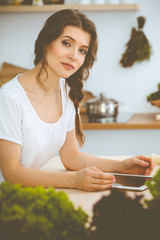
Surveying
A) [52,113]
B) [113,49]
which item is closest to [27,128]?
[52,113]

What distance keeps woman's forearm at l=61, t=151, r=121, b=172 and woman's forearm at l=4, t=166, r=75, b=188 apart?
0.26 metres

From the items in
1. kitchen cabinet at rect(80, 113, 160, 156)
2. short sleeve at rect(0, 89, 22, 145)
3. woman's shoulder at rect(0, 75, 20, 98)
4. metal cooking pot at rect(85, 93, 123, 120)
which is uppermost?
woman's shoulder at rect(0, 75, 20, 98)

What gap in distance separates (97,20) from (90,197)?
232 centimetres

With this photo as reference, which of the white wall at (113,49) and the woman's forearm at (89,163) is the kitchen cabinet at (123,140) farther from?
the woman's forearm at (89,163)

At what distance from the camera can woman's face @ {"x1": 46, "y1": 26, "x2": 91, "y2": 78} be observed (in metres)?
1.36

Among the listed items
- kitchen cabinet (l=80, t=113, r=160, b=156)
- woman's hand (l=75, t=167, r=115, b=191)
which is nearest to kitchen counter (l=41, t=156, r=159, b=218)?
woman's hand (l=75, t=167, r=115, b=191)

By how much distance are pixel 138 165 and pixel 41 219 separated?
0.84 m

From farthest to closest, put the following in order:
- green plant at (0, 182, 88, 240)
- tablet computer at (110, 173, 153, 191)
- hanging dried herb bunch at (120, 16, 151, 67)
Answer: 1. hanging dried herb bunch at (120, 16, 151, 67)
2. tablet computer at (110, 173, 153, 191)
3. green plant at (0, 182, 88, 240)

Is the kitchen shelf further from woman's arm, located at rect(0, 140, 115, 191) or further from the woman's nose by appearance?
woman's arm, located at rect(0, 140, 115, 191)

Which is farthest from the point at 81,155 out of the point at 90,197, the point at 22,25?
the point at 22,25

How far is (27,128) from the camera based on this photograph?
1252mm

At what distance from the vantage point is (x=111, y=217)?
1.53ft

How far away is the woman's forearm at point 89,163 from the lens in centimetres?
130

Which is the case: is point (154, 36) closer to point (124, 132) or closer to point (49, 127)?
point (124, 132)
